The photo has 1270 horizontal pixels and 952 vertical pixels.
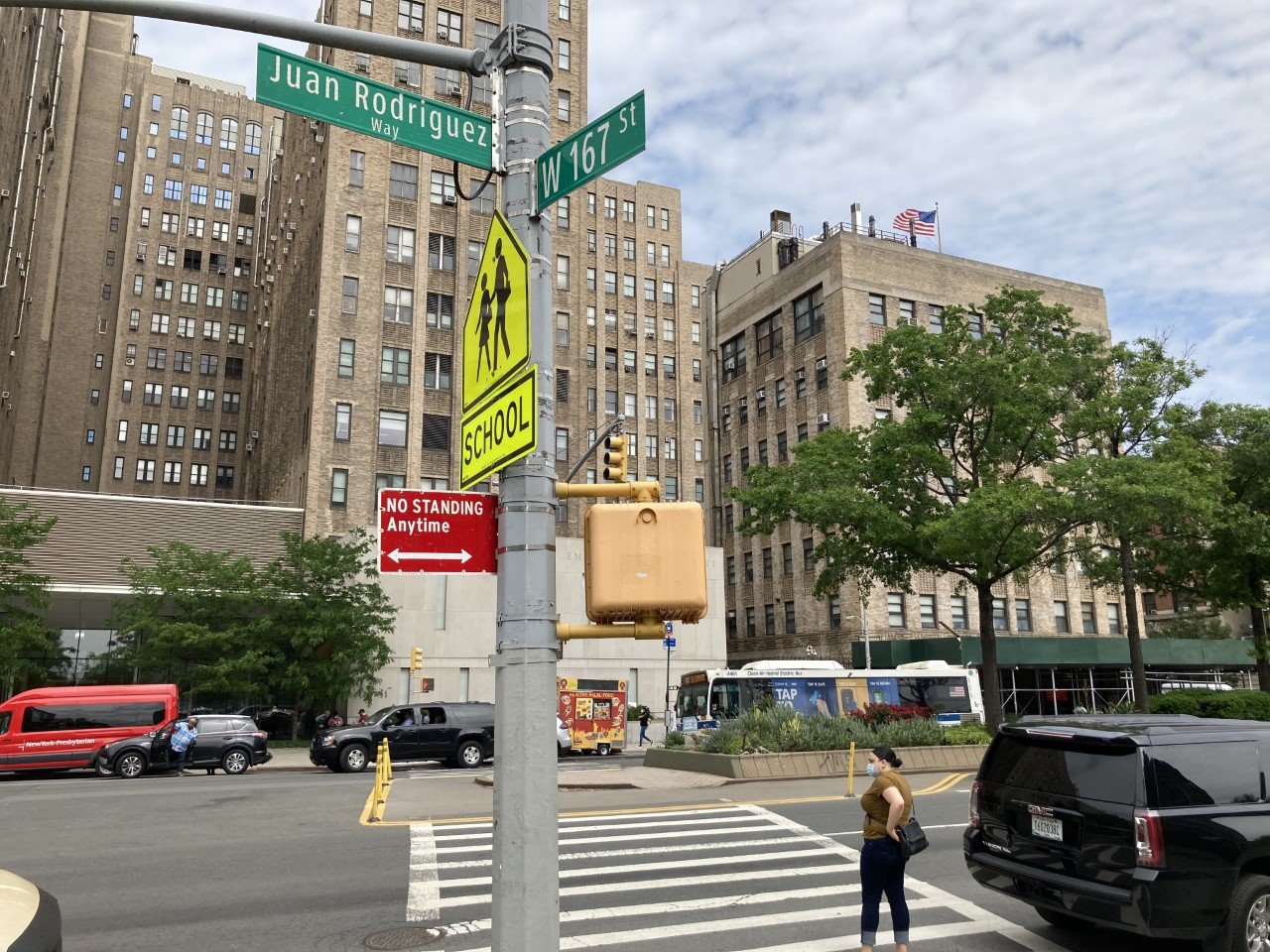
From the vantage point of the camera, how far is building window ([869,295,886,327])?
5688 centimetres

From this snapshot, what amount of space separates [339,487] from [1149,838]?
45750 mm

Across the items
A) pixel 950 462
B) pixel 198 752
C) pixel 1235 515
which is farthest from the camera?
pixel 1235 515

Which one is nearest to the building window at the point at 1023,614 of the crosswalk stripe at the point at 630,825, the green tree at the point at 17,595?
the crosswalk stripe at the point at 630,825

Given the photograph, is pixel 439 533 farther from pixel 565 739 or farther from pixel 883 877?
pixel 565 739

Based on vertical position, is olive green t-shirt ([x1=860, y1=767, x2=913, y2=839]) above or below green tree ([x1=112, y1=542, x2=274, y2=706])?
below

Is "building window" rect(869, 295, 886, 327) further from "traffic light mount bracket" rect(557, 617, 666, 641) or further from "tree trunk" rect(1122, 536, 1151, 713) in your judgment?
"traffic light mount bracket" rect(557, 617, 666, 641)

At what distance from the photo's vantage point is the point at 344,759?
2753 centimetres

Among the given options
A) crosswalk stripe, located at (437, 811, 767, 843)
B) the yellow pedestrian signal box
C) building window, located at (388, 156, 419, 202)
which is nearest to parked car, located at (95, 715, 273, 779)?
crosswalk stripe, located at (437, 811, 767, 843)

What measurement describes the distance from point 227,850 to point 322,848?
4.37 feet

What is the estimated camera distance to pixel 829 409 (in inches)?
2235

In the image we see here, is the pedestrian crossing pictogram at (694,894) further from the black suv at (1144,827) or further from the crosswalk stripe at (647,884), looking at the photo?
the black suv at (1144,827)

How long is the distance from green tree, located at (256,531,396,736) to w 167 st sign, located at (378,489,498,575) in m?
33.4

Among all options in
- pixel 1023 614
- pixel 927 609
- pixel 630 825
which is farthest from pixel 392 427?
pixel 630 825

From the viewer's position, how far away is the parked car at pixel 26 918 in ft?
15.7
